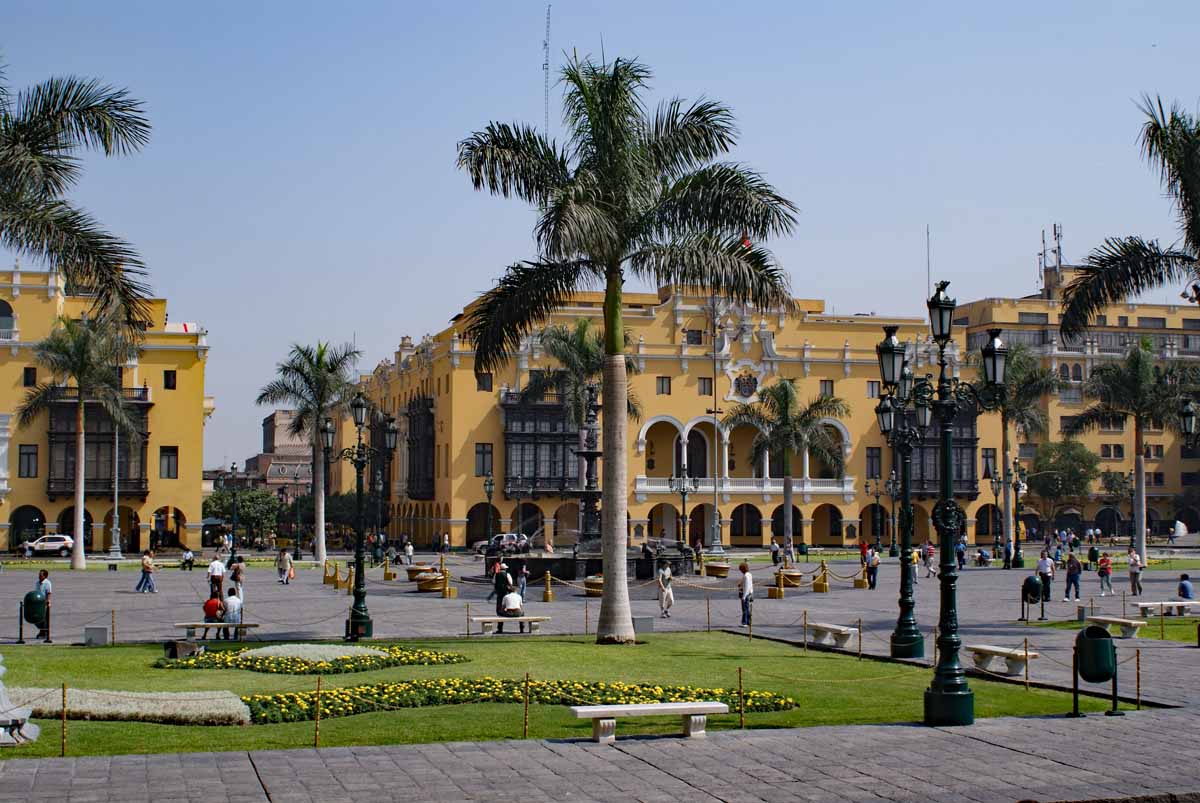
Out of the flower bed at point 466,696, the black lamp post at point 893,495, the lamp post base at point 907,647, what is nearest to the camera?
the flower bed at point 466,696

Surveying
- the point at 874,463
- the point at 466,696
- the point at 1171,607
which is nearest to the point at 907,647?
the point at 466,696

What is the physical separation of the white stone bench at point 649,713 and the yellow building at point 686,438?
189 ft

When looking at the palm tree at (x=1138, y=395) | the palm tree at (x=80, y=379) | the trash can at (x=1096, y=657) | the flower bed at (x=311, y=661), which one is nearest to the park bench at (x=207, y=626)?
the flower bed at (x=311, y=661)

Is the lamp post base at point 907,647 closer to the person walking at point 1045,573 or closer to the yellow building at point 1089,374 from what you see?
the person walking at point 1045,573

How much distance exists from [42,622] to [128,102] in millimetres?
10747

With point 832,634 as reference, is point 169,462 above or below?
above

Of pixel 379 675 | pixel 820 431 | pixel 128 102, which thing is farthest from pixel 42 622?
pixel 820 431

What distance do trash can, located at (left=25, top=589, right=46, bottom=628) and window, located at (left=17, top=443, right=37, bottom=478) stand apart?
45787 millimetres

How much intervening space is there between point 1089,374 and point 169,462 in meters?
59.1

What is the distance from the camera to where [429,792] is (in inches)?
450

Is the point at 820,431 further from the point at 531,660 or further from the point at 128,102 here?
the point at 128,102

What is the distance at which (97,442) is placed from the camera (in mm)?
68000

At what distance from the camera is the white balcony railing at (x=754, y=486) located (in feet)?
245

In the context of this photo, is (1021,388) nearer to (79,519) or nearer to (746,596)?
(746,596)
